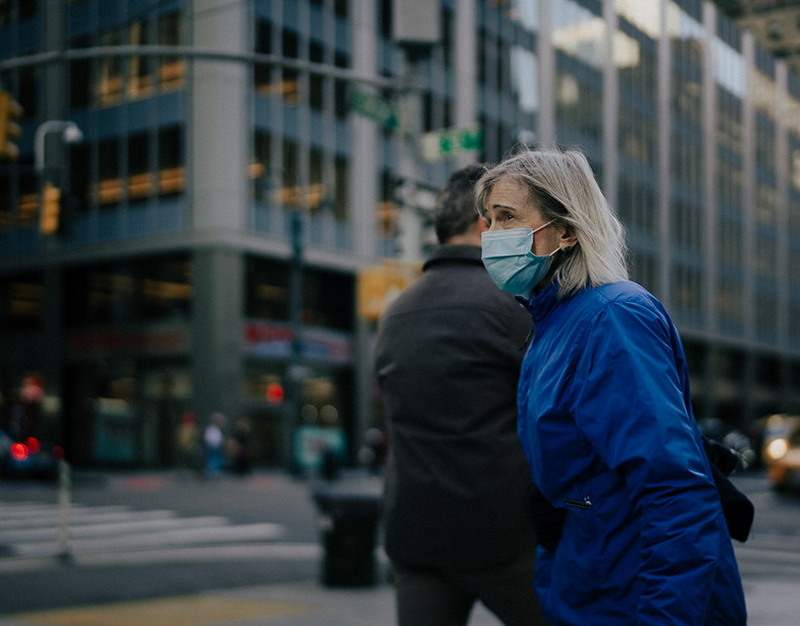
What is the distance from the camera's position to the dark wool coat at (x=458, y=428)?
312 cm

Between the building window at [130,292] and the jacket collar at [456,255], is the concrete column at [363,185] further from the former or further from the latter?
the jacket collar at [456,255]

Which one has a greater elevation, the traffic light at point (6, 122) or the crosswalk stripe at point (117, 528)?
the traffic light at point (6, 122)

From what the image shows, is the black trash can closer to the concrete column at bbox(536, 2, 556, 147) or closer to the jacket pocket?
the jacket pocket

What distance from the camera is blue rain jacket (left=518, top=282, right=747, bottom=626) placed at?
192 centimetres

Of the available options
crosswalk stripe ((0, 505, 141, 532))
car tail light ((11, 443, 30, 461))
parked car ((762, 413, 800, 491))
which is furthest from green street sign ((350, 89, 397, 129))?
car tail light ((11, 443, 30, 461))

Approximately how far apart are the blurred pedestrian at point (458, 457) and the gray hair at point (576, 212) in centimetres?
91

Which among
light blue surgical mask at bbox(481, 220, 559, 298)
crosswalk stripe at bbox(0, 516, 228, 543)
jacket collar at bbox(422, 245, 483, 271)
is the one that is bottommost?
crosswalk stripe at bbox(0, 516, 228, 543)

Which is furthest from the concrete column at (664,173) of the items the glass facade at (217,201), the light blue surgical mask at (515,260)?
the light blue surgical mask at (515,260)

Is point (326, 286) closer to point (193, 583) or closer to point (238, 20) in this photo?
point (238, 20)

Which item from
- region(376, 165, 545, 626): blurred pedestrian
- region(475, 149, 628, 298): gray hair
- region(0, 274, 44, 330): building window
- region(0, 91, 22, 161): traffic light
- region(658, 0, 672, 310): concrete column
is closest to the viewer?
region(475, 149, 628, 298): gray hair

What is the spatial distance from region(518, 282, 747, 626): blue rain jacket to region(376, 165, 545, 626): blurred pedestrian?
74 centimetres

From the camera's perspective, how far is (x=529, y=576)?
3.12 metres

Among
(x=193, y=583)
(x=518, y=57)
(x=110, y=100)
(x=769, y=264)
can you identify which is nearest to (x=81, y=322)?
(x=110, y=100)

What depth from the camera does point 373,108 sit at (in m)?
13.1
